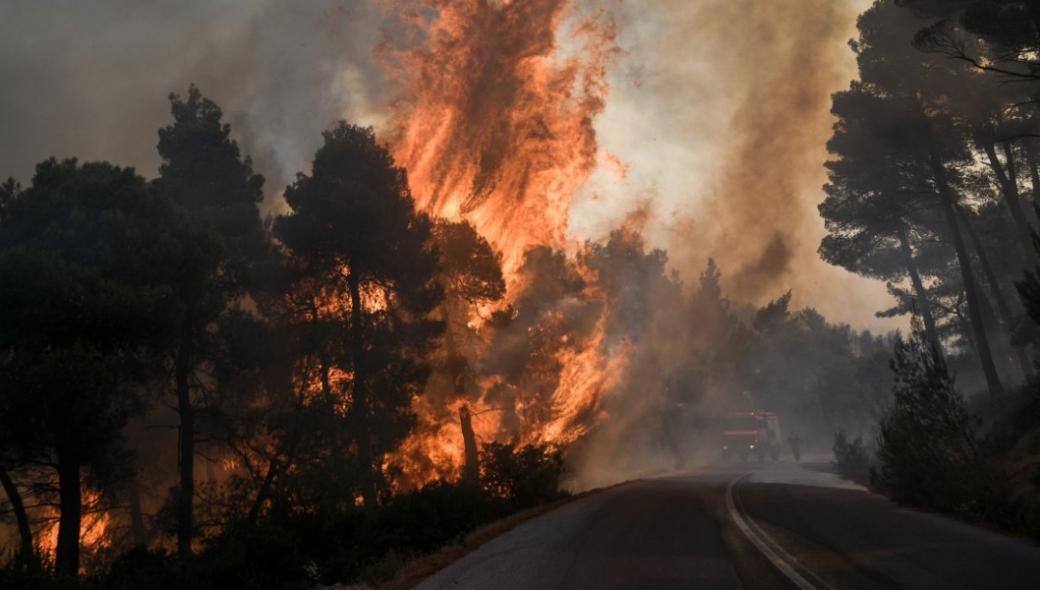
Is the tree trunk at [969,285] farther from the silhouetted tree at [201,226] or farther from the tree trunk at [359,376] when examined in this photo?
the silhouetted tree at [201,226]

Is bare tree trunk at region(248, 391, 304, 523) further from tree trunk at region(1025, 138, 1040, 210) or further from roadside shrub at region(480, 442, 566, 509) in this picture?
tree trunk at region(1025, 138, 1040, 210)

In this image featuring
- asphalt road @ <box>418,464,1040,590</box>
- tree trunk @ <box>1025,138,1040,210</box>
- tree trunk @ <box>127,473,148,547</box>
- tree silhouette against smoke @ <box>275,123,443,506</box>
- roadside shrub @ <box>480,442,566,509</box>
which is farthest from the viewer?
tree trunk @ <box>1025,138,1040,210</box>

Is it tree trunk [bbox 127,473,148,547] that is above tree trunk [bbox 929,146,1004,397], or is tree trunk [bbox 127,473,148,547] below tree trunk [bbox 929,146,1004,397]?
below

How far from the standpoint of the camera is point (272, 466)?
2777 cm

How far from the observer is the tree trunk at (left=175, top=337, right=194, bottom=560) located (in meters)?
25.1

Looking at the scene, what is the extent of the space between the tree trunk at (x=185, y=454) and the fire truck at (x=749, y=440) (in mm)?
65088

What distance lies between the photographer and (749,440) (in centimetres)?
8012

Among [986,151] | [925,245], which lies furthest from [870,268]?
[986,151]

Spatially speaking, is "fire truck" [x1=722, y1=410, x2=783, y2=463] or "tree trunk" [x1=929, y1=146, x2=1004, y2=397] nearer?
"tree trunk" [x1=929, y1=146, x2=1004, y2=397]

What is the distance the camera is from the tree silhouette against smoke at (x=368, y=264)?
31.0 metres

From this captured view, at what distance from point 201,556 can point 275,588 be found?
10.1ft

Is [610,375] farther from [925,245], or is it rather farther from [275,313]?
[275,313]

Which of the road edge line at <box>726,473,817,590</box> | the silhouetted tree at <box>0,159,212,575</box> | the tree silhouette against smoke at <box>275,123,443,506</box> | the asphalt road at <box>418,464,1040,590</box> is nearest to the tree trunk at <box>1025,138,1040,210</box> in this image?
the asphalt road at <box>418,464,1040,590</box>

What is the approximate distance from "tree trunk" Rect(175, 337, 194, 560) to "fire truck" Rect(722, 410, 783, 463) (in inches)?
2563
